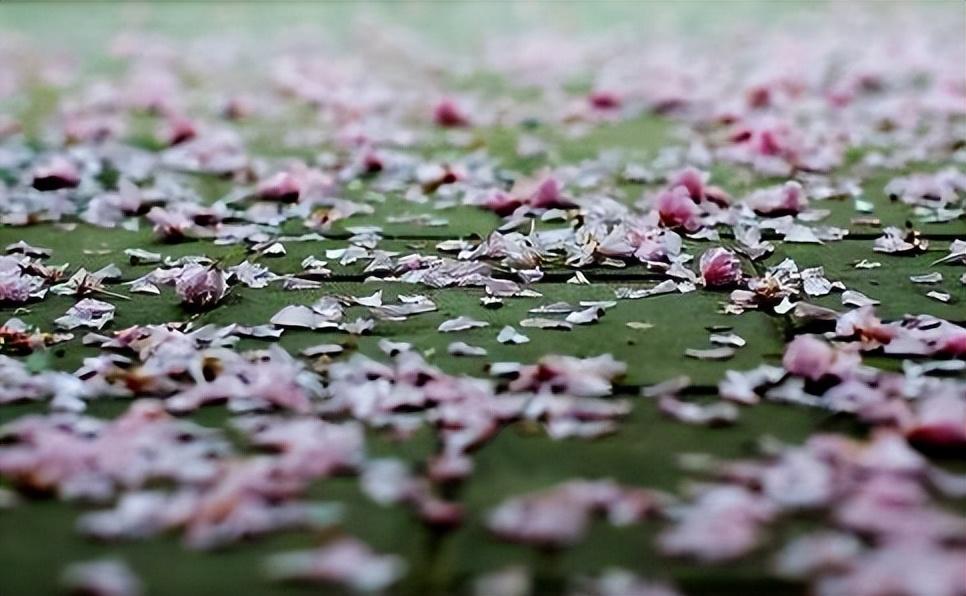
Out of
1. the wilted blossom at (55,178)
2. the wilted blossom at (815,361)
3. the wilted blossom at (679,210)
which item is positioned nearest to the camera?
the wilted blossom at (815,361)

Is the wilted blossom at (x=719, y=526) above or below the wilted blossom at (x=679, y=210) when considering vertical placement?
below

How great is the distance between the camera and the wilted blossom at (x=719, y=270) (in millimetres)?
1977

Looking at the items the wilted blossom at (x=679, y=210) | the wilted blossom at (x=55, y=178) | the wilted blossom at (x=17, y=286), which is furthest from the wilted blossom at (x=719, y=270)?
the wilted blossom at (x=55, y=178)

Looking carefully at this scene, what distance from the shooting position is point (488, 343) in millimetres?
1766

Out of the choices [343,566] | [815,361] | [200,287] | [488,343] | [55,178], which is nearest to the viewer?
[343,566]

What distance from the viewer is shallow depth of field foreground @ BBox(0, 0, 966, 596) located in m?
1.24

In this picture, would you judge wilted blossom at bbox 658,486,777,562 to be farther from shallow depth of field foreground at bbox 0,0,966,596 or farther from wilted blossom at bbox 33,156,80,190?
wilted blossom at bbox 33,156,80,190

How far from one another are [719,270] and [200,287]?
0.85m

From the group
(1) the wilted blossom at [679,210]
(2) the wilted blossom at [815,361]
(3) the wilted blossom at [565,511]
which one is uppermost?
(1) the wilted blossom at [679,210]

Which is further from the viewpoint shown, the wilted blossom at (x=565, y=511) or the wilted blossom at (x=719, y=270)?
the wilted blossom at (x=719, y=270)

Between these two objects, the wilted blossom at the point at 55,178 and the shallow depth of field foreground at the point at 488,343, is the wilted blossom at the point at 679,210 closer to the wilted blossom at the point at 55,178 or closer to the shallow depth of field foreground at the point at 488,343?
the shallow depth of field foreground at the point at 488,343

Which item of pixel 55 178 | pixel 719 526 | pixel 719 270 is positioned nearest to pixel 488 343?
pixel 719 270

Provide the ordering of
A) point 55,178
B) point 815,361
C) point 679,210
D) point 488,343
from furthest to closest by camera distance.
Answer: point 55,178 < point 679,210 < point 488,343 < point 815,361

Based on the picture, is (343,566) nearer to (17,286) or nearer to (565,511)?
(565,511)
